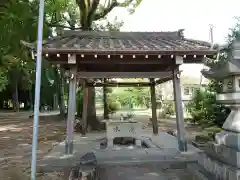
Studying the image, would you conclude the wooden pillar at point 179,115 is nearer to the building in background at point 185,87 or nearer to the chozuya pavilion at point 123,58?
the chozuya pavilion at point 123,58

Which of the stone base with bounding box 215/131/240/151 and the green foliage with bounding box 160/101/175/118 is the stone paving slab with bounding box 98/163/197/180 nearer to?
the stone base with bounding box 215/131/240/151

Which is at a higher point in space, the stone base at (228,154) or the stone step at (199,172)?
the stone base at (228,154)

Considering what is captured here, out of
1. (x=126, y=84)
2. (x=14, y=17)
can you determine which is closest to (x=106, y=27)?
(x=126, y=84)

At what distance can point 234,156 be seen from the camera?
5684 mm

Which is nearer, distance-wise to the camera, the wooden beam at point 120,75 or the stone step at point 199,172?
the stone step at point 199,172

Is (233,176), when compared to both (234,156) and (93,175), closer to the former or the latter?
(234,156)

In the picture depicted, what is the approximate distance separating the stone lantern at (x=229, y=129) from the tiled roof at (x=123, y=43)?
8.53 feet

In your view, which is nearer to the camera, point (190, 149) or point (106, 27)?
point (190, 149)

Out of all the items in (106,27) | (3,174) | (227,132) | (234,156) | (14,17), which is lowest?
(3,174)

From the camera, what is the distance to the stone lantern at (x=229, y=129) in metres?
5.76

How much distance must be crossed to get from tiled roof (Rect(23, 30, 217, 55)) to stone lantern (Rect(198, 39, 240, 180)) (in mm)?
2600

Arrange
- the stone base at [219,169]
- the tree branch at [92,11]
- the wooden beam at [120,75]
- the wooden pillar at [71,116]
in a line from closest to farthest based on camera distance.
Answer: the stone base at [219,169] < the wooden pillar at [71,116] < the wooden beam at [120,75] < the tree branch at [92,11]

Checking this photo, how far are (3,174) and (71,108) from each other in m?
2.80

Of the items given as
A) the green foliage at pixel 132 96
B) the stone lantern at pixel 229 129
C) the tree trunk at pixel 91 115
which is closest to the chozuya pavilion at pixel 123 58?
the stone lantern at pixel 229 129
